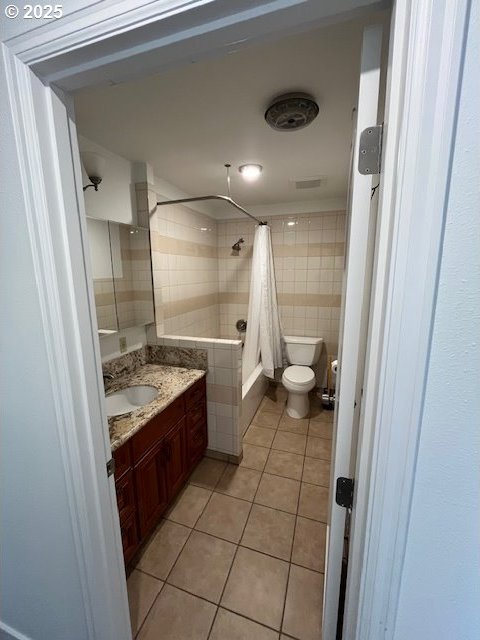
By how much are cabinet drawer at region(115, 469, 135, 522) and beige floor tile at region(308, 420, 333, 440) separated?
1662 mm

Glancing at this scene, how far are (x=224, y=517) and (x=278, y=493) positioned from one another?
1.33 ft

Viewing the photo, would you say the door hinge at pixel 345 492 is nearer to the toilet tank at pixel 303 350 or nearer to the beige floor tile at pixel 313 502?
the beige floor tile at pixel 313 502

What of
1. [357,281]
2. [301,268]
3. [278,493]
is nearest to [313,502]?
[278,493]

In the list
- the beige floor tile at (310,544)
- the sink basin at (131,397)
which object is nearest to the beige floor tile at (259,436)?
the beige floor tile at (310,544)

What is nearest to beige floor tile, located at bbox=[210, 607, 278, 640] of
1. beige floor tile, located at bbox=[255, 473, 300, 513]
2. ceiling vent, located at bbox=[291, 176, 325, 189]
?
beige floor tile, located at bbox=[255, 473, 300, 513]

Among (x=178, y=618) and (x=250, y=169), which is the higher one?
(x=250, y=169)

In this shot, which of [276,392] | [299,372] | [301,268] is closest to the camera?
[299,372]

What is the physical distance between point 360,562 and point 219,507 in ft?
4.63

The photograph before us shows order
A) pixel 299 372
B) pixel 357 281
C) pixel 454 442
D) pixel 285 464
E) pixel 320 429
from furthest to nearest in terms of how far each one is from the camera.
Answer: pixel 299 372, pixel 320 429, pixel 285 464, pixel 357 281, pixel 454 442

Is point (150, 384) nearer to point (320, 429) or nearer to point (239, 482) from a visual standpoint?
point (239, 482)

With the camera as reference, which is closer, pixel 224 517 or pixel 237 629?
pixel 237 629

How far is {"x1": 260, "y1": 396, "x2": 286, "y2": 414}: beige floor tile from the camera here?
2.87 meters

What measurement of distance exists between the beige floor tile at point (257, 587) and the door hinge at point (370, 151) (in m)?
1.78

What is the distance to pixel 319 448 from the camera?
2.26 meters
